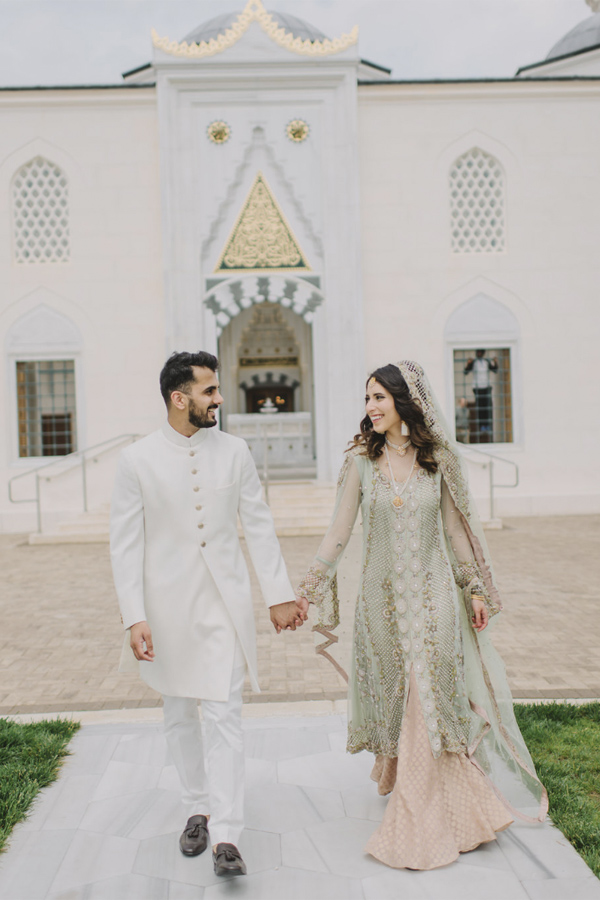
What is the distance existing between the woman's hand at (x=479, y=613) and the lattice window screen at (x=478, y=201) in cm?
1202

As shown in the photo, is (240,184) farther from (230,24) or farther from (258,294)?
(230,24)

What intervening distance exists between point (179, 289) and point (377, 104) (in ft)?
16.0

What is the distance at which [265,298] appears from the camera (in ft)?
45.9

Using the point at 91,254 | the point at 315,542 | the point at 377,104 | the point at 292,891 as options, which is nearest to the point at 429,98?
the point at 377,104

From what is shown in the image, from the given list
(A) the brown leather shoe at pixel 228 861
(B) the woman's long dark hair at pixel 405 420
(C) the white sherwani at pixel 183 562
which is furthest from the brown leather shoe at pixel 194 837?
(B) the woman's long dark hair at pixel 405 420

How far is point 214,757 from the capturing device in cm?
276

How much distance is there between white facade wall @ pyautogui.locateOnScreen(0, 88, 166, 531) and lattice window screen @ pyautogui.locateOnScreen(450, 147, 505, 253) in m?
5.44

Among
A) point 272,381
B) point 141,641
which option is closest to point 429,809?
point 141,641

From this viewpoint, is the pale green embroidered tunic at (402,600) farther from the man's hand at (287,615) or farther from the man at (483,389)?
the man at (483,389)

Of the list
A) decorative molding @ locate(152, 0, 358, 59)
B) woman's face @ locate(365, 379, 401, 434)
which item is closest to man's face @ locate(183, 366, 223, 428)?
woman's face @ locate(365, 379, 401, 434)

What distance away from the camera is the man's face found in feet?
9.61

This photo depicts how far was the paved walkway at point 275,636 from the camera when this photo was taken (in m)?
4.84

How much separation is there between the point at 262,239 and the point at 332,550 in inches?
453

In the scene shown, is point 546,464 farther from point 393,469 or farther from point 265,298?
point 393,469
